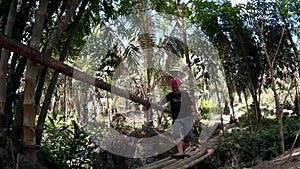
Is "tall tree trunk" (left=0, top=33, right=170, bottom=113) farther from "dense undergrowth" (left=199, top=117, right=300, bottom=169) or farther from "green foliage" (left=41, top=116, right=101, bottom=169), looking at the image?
"dense undergrowth" (left=199, top=117, right=300, bottom=169)

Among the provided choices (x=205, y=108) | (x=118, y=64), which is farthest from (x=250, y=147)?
(x=205, y=108)

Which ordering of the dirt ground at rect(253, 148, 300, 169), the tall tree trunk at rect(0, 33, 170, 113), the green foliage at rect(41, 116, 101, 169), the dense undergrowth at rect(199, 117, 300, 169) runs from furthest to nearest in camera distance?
the dense undergrowth at rect(199, 117, 300, 169) < the green foliage at rect(41, 116, 101, 169) < the dirt ground at rect(253, 148, 300, 169) < the tall tree trunk at rect(0, 33, 170, 113)

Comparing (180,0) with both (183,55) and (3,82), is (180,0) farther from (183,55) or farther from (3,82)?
(3,82)

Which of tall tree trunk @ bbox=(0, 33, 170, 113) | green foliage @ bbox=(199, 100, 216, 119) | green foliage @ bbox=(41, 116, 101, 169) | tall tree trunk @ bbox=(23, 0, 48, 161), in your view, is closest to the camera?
tall tree trunk @ bbox=(0, 33, 170, 113)

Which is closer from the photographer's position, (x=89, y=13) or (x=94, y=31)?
(x=89, y=13)

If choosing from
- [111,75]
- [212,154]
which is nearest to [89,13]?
[111,75]

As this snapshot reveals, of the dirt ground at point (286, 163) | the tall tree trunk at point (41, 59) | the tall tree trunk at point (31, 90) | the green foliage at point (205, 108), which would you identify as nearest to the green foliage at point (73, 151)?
the tall tree trunk at point (31, 90)

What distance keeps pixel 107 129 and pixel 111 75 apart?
1498mm

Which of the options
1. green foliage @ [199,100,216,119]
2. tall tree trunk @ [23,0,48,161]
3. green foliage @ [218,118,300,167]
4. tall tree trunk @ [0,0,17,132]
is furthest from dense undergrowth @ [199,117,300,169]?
green foliage @ [199,100,216,119]

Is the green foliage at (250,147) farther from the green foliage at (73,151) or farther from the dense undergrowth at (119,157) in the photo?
the green foliage at (73,151)

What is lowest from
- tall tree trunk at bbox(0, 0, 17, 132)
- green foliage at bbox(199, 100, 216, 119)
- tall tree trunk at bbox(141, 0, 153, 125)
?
green foliage at bbox(199, 100, 216, 119)

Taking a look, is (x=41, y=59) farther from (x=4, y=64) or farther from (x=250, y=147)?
(x=250, y=147)

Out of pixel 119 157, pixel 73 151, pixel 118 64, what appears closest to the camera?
pixel 73 151

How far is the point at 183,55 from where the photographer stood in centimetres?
1007
